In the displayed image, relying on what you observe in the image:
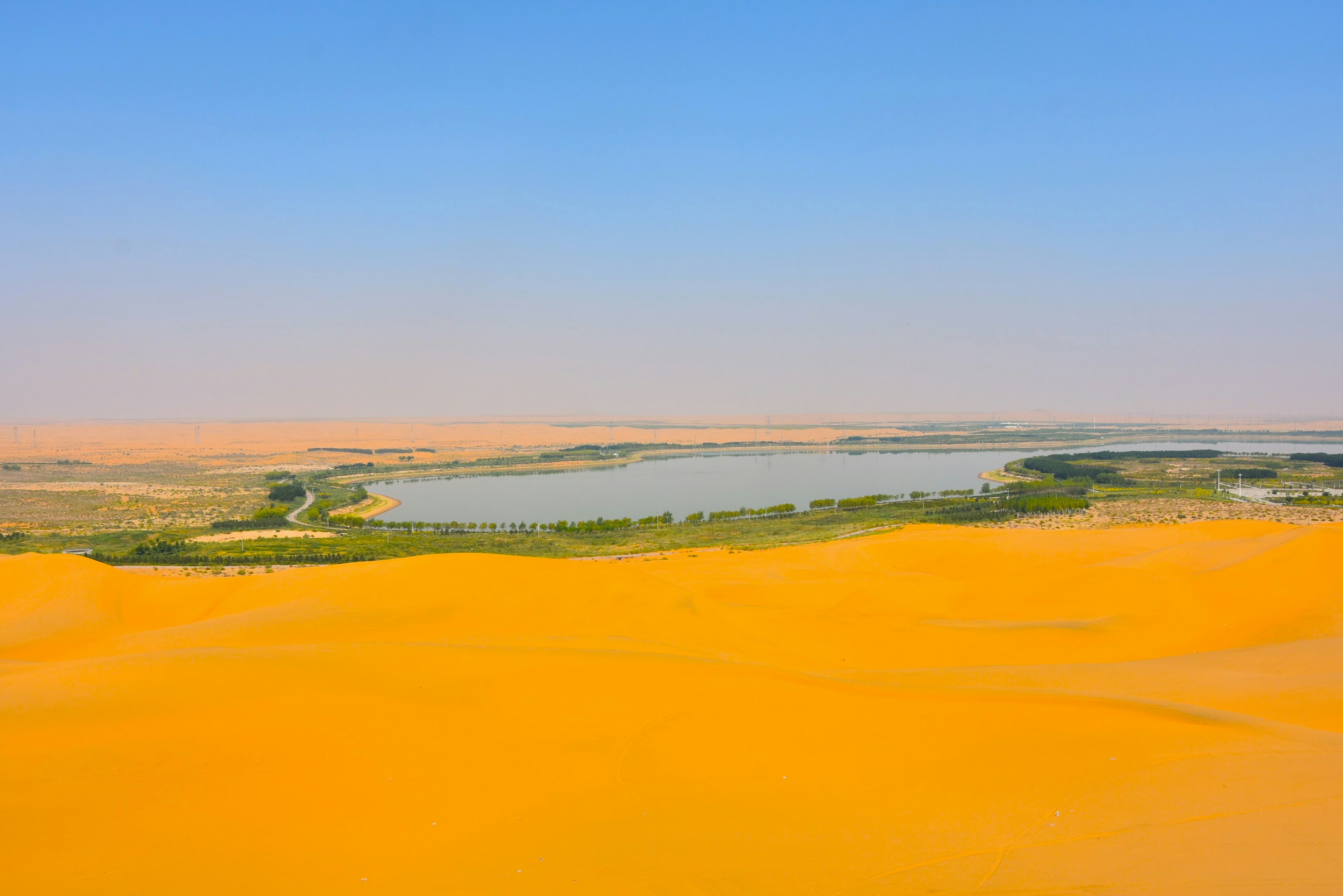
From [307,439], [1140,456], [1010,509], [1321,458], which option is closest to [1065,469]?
[1140,456]

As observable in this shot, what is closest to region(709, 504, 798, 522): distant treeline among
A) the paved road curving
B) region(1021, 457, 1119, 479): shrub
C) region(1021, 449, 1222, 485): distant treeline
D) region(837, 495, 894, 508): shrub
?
region(837, 495, 894, 508): shrub

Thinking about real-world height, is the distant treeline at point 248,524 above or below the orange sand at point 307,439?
below

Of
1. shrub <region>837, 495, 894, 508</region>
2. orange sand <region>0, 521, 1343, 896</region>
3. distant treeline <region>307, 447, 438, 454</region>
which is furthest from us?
distant treeline <region>307, 447, 438, 454</region>

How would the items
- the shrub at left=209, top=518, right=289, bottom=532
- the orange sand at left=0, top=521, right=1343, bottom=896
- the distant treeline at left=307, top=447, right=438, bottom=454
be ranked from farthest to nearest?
1. the distant treeline at left=307, top=447, right=438, bottom=454
2. the shrub at left=209, top=518, right=289, bottom=532
3. the orange sand at left=0, top=521, right=1343, bottom=896

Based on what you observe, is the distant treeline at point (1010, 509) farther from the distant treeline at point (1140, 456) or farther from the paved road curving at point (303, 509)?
the distant treeline at point (1140, 456)

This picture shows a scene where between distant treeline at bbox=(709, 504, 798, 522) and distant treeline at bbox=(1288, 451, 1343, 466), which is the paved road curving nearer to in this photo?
distant treeline at bbox=(709, 504, 798, 522)

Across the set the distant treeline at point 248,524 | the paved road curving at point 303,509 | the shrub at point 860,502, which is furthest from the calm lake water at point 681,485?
the distant treeline at point 248,524

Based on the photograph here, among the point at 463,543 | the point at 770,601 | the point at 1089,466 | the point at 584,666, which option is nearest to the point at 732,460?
the point at 1089,466

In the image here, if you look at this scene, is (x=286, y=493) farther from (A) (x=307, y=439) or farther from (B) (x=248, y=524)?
(A) (x=307, y=439)
